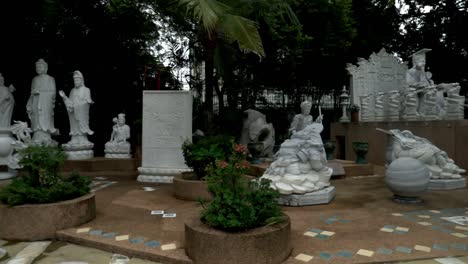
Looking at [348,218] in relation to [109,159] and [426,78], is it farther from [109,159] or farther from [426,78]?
[426,78]

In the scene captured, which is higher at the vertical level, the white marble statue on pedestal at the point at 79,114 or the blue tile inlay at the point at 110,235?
the white marble statue on pedestal at the point at 79,114

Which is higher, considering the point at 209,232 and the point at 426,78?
the point at 426,78

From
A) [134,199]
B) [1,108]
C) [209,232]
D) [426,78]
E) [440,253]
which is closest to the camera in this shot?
[209,232]

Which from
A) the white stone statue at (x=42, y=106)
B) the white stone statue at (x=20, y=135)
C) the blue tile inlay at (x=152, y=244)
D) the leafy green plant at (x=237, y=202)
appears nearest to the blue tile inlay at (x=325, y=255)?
the leafy green plant at (x=237, y=202)

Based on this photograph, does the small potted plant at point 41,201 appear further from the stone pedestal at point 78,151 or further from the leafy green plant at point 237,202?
the stone pedestal at point 78,151

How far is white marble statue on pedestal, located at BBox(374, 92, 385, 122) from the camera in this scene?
11602mm

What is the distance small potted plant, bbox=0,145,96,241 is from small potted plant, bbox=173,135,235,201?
1.55m

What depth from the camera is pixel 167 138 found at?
773cm

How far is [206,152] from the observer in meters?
5.93

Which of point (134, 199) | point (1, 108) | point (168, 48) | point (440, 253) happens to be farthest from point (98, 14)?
point (440, 253)

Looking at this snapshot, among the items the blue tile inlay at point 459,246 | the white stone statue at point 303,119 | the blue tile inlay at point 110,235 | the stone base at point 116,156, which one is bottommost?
the blue tile inlay at point 110,235

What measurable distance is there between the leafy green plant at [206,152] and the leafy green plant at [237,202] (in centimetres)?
203

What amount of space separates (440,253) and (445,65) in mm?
16115

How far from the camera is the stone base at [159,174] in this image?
302 inches
